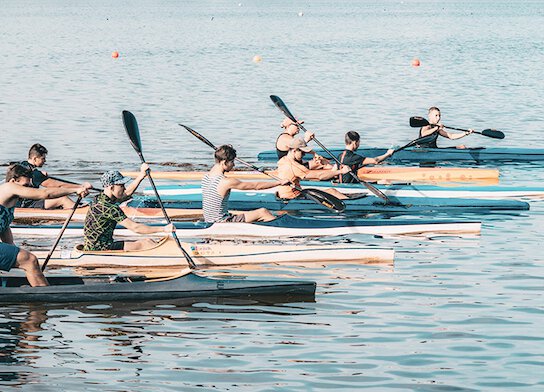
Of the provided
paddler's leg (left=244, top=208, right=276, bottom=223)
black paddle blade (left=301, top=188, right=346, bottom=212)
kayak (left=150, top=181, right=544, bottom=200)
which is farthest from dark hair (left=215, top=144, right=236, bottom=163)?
kayak (left=150, top=181, right=544, bottom=200)

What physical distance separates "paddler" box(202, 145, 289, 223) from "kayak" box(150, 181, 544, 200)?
274 centimetres

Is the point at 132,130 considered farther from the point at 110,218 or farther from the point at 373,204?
the point at 373,204

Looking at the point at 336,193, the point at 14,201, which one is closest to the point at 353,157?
the point at 336,193

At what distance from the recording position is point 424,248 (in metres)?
18.4

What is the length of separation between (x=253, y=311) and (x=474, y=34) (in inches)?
2955

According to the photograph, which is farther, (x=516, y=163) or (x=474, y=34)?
(x=474, y=34)

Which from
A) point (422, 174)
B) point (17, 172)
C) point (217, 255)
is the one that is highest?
point (17, 172)

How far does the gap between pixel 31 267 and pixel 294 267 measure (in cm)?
401

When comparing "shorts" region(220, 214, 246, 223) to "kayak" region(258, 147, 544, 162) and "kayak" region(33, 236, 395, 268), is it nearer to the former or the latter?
"kayak" region(33, 236, 395, 268)

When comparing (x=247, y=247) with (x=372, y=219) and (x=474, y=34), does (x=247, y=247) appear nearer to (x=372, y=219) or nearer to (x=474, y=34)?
(x=372, y=219)

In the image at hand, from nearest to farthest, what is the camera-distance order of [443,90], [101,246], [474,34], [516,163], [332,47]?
[101,246]
[516,163]
[443,90]
[332,47]
[474,34]

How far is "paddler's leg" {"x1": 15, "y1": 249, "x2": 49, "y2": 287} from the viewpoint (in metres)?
14.1

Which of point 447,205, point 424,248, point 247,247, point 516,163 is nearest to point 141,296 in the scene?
point 247,247

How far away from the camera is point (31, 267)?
560 inches
